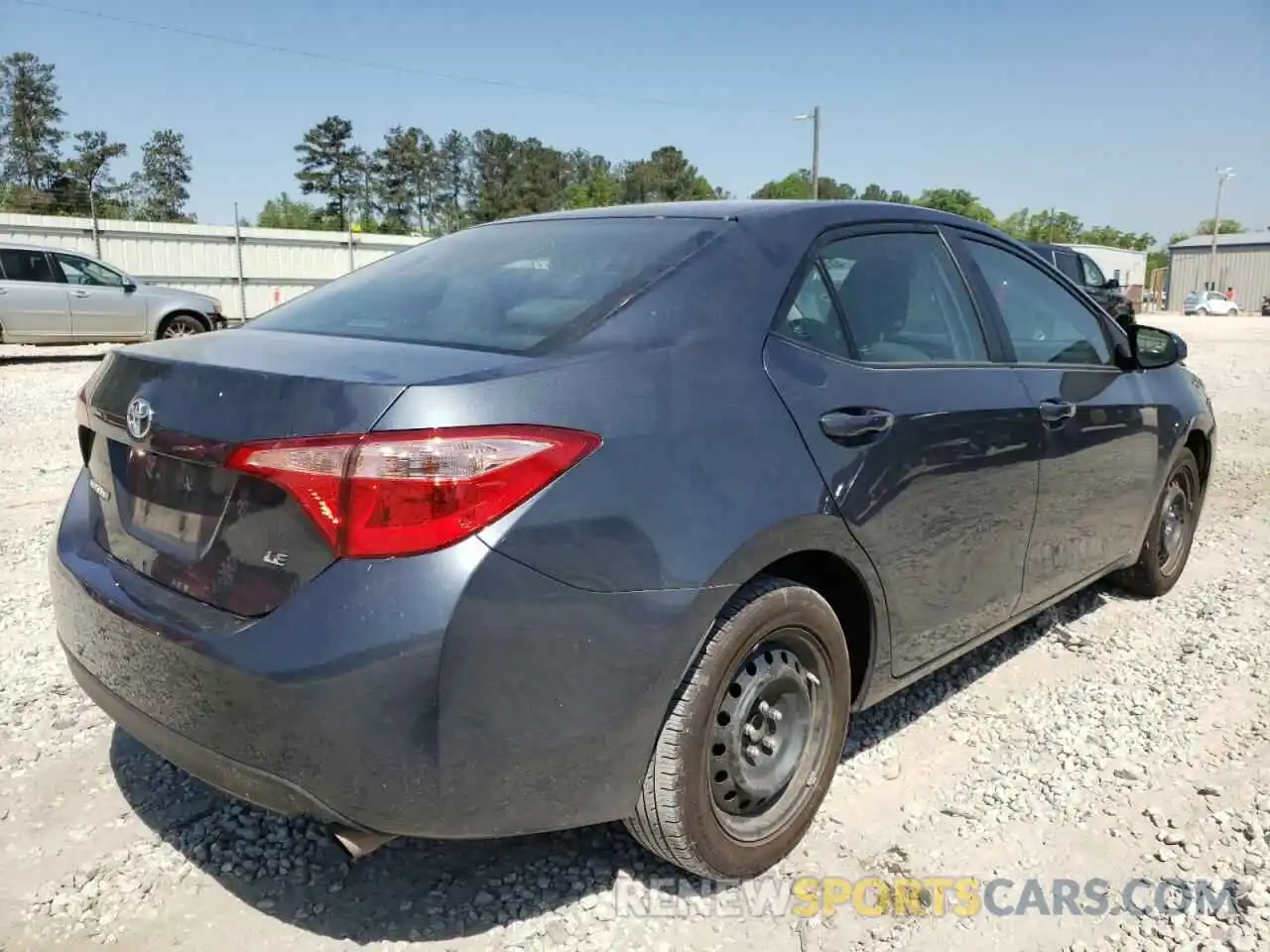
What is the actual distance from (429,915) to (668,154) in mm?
73527

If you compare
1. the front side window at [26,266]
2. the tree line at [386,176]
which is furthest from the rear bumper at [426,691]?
the tree line at [386,176]

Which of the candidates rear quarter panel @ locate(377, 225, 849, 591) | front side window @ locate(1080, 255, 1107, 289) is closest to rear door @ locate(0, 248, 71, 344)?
rear quarter panel @ locate(377, 225, 849, 591)

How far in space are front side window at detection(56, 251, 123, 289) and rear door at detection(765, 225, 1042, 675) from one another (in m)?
15.3

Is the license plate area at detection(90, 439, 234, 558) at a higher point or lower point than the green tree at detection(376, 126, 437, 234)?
lower

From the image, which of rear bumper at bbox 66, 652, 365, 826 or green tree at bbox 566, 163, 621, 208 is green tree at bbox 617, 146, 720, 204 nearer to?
green tree at bbox 566, 163, 621, 208

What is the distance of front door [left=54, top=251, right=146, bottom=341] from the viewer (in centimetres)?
1492

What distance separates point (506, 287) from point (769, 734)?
1.31 metres

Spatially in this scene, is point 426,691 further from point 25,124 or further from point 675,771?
point 25,124

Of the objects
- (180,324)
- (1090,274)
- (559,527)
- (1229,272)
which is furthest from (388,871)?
(1229,272)

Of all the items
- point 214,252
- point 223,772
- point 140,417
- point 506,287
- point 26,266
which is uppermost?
point 214,252

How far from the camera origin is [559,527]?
71.8 inches

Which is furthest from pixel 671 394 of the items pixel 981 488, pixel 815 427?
pixel 981 488

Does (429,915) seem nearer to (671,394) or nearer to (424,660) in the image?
(424,660)

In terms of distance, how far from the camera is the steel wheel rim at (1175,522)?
4387mm
